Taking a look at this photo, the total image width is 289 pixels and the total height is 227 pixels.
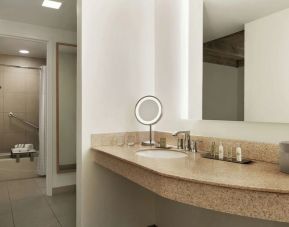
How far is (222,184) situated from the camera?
0.95 metres

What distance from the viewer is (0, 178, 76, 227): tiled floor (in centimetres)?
248

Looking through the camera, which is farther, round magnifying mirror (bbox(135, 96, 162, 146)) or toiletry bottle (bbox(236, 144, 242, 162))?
round magnifying mirror (bbox(135, 96, 162, 146))

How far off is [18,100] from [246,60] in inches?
205

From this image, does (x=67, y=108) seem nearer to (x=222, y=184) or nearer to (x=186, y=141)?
(x=186, y=141)

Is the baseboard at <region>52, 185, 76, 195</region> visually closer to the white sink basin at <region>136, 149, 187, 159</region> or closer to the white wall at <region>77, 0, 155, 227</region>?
the white wall at <region>77, 0, 155, 227</region>

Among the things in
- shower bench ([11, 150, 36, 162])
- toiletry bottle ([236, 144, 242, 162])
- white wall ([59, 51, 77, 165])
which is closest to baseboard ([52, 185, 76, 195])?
white wall ([59, 51, 77, 165])

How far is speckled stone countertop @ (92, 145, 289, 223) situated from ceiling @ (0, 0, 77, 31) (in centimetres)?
217

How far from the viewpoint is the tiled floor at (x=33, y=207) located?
248 cm

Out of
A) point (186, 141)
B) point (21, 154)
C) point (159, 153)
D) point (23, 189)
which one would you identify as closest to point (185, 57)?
point (186, 141)

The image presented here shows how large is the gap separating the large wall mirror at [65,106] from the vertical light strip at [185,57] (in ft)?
6.48

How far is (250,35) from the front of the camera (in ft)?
4.92

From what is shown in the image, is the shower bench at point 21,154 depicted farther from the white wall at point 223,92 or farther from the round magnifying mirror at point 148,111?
the white wall at point 223,92

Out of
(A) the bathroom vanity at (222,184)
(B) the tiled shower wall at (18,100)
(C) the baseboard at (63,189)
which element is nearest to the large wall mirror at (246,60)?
(A) the bathroom vanity at (222,184)

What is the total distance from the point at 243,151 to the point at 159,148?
638 mm
